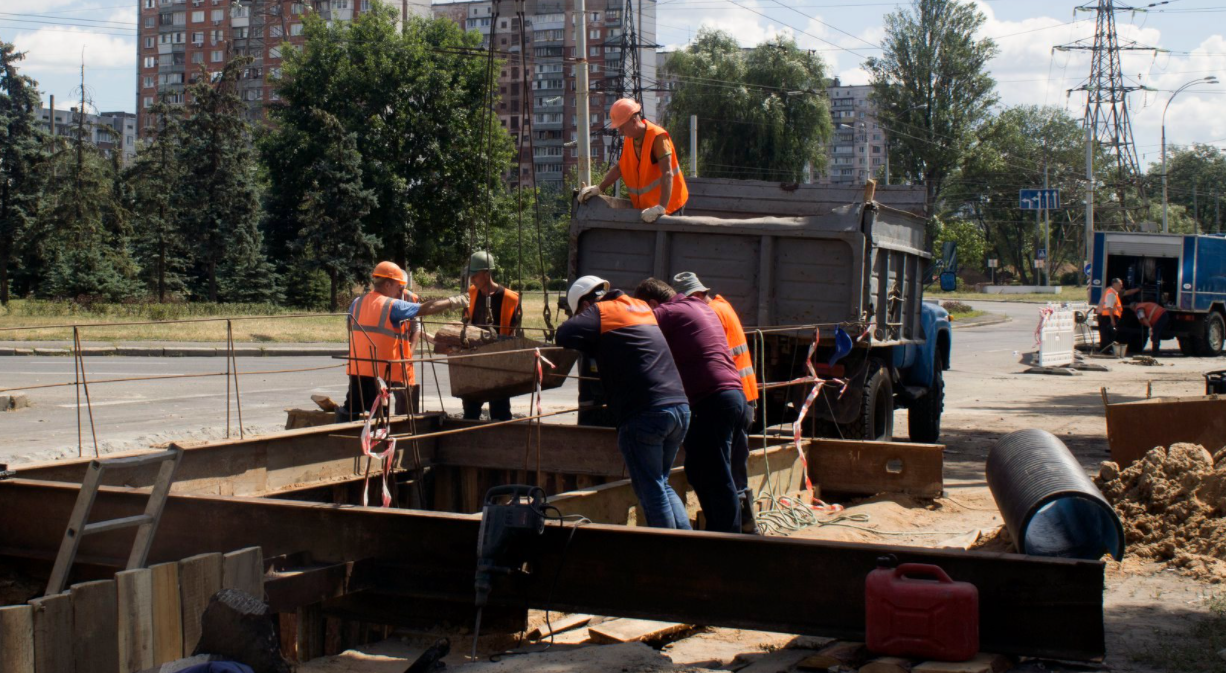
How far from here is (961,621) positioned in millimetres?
4348

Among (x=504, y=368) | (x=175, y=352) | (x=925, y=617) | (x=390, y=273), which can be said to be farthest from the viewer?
(x=175, y=352)

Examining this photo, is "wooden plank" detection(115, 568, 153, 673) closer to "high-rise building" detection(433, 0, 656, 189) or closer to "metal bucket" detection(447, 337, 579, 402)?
"metal bucket" detection(447, 337, 579, 402)

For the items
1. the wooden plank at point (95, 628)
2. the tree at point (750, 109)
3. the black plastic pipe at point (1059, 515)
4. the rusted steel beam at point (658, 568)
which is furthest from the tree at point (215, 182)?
the wooden plank at point (95, 628)

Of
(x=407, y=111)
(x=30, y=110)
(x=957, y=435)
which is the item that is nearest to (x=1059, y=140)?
(x=407, y=111)

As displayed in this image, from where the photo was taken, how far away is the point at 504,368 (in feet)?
28.3

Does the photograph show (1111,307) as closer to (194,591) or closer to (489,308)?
(489,308)

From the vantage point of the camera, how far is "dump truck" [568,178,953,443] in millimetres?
9516

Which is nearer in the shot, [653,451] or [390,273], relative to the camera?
[653,451]

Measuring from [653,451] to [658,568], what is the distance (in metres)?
1.31

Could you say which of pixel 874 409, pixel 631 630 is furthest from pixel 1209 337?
pixel 631 630

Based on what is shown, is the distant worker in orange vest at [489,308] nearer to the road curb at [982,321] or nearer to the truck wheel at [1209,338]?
the truck wheel at [1209,338]

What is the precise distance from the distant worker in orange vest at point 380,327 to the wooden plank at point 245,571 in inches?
139

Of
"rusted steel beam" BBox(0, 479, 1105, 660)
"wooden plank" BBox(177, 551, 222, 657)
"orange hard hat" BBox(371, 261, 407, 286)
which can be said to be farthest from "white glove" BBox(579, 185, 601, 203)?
"wooden plank" BBox(177, 551, 222, 657)

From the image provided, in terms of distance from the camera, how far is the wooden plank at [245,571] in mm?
4551
